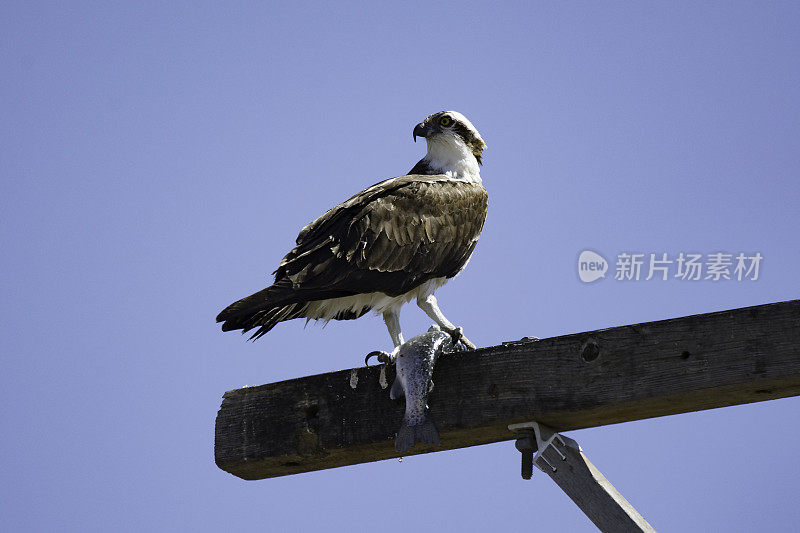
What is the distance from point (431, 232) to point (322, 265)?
91 centimetres

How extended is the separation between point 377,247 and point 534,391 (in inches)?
82.4

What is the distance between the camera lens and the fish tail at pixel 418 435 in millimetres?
3688

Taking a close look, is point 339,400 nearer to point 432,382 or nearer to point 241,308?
point 432,382

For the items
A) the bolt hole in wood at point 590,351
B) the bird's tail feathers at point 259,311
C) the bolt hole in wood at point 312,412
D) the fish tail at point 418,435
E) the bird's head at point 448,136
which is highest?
the bird's head at point 448,136

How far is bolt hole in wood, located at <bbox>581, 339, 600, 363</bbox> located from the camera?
346 centimetres

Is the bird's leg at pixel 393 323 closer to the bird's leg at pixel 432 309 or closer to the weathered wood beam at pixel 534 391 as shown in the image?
the bird's leg at pixel 432 309

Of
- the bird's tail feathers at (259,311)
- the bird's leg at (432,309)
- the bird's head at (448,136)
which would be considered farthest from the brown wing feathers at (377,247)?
the bird's head at (448,136)

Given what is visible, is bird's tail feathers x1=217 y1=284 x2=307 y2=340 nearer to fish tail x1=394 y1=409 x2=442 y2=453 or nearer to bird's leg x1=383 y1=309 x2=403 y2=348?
bird's leg x1=383 y1=309 x2=403 y2=348

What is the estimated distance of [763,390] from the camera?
3205 millimetres

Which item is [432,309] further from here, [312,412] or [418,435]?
[418,435]

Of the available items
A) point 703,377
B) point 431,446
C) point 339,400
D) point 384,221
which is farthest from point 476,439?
point 384,221

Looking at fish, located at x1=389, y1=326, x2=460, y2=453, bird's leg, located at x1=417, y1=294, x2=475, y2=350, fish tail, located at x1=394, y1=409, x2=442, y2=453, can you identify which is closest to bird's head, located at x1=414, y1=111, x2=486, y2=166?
bird's leg, located at x1=417, y1=294, x2=475, y2=350

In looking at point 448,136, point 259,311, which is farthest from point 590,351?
point 448,136

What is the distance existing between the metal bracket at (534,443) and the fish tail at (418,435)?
0.94 ft
